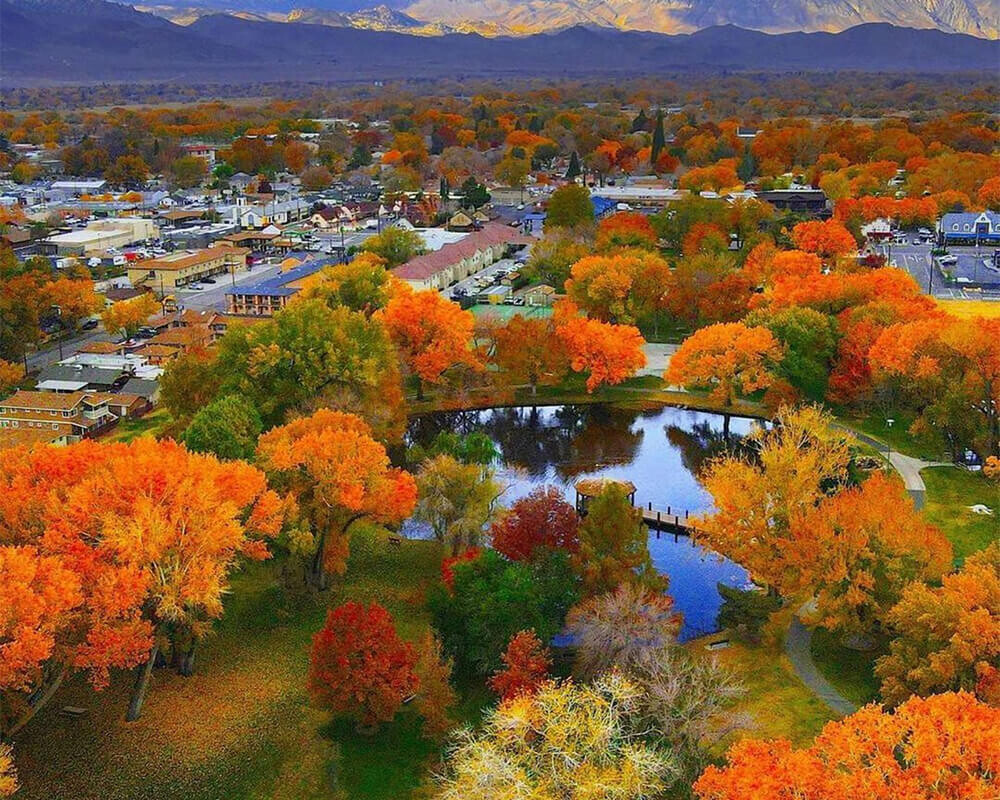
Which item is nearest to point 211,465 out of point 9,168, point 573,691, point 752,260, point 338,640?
point 338,640

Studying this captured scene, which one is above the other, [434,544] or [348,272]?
[348,272]

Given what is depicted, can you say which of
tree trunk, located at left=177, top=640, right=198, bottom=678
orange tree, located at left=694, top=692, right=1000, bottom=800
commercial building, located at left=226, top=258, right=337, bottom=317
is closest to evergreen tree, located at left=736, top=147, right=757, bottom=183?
commercial building, located at left=226, top=258, right=337, bottom=317

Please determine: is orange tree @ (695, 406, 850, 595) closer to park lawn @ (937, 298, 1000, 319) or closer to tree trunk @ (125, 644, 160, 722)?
tree trunk @ (125, 644, 160, 722)

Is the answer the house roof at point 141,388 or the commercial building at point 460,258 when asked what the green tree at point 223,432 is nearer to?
the house roof at point 141,388

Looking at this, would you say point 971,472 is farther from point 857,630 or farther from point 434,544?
point 434,544

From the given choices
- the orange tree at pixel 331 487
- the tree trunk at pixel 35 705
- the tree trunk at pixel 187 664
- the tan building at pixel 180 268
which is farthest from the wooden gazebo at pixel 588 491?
the tan building at pixel 180 268

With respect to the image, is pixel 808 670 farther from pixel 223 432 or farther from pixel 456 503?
pixel 223 432
